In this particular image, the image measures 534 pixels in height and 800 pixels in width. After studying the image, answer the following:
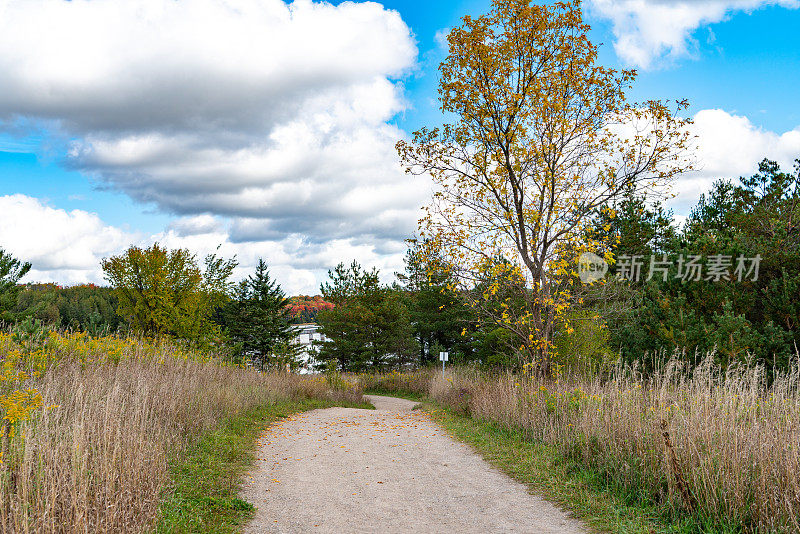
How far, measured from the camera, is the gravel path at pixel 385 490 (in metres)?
5.42

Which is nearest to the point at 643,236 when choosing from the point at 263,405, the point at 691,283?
the point at 691,283

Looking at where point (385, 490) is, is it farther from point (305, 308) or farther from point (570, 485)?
point (305, 308)

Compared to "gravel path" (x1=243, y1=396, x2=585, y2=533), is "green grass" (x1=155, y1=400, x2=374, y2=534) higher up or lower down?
higher up

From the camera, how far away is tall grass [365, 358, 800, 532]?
4676mm

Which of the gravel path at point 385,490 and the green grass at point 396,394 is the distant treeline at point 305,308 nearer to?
the green grass at point 396,394

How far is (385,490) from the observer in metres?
6.68

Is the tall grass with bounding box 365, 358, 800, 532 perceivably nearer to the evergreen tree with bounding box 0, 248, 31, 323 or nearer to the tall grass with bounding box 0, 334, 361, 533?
the tall grass with bounding box 0, 334, 361, 533

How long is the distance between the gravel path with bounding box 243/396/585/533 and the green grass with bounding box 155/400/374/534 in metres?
0.23

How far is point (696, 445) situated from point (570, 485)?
161 cm

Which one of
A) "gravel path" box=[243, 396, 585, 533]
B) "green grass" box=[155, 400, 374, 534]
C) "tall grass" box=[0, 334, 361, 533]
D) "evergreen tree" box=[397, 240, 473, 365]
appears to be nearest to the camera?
"tall grass" box=[0, 334, 361, 533]

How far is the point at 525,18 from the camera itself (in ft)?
36.8

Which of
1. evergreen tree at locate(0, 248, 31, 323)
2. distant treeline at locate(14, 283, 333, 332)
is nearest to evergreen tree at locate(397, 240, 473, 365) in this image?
distant treeline at locate(14, 283, 333, 332)

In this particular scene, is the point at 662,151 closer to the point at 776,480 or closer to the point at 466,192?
the point at 466,192

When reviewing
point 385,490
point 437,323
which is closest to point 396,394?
point 437,323
